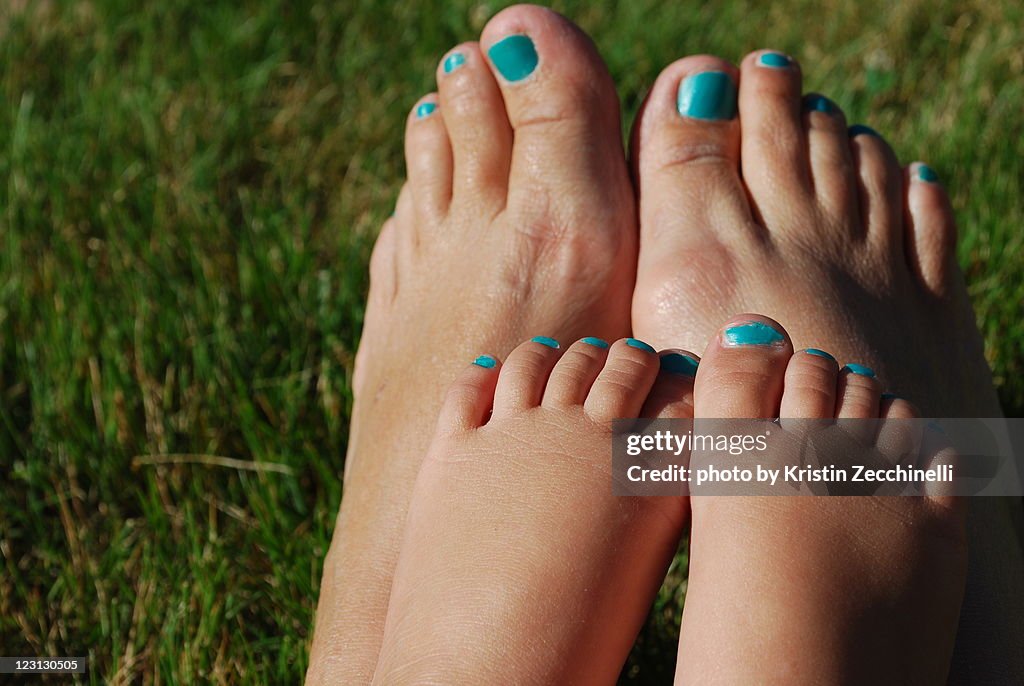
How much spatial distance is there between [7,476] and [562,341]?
2.91 ft

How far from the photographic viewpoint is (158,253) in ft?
6.41

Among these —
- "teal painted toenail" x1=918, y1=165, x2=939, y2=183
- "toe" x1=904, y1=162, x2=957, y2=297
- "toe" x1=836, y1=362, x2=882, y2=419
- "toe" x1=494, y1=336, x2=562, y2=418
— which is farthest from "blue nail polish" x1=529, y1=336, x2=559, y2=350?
"teal painted toenail" x1=918, y1=165, x2=939, y2=183

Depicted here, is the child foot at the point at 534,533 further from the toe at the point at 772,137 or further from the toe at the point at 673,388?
the toe at the point at 772,137

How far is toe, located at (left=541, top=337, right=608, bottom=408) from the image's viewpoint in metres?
1.34

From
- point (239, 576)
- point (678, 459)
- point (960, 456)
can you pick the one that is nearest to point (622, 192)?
point (678, 459)

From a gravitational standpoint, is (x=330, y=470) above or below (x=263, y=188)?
below

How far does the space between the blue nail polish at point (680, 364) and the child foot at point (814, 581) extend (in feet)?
0.33

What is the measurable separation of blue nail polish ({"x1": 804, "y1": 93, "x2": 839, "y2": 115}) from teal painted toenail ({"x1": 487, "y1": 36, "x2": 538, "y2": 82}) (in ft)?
1.56

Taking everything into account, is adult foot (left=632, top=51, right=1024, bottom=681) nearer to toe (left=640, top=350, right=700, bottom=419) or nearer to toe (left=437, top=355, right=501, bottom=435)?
toe (left=640, top=350, right=700, bottom=419)

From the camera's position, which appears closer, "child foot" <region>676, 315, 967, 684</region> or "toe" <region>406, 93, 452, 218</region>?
"child foot" <region>676, 315, 967, 684</region>

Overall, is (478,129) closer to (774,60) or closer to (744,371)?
(774,60)

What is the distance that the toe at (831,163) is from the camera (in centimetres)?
173

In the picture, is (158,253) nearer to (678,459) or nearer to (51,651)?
(51,651)

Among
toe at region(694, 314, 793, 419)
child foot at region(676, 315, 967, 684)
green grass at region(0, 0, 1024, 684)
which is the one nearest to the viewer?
child foot at region(676, 315, 967, 684)
